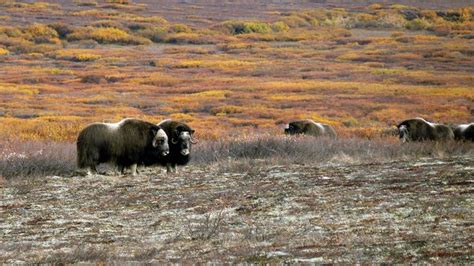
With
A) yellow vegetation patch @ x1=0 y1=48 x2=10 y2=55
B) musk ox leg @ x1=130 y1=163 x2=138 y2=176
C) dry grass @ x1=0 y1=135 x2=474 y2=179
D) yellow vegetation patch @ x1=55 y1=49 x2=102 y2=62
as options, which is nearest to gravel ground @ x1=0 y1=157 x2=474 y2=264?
dry grass @ x1=0 y1=135 x2=474 y2=179

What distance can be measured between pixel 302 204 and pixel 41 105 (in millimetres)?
40286

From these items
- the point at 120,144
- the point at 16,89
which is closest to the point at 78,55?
the point at 16,89

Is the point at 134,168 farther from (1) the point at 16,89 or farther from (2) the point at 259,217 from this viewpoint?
(1) the point at 16,89

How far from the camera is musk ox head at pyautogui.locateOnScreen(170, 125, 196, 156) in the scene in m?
16.6

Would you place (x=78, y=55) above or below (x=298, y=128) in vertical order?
Answer: below

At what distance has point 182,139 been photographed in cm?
1681

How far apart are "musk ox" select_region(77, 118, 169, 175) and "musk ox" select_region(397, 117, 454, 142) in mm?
8698

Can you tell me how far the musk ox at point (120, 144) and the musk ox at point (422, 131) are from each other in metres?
8.70

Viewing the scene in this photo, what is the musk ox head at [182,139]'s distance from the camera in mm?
16562

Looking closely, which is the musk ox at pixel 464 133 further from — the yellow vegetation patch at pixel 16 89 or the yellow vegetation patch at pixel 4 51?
the yellow vegetation patch at pixel 4 51

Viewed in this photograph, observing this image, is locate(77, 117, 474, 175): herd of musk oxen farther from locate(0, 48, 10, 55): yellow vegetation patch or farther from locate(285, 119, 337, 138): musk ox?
locate(0, 48, 10, 55): yellow vegetation patch

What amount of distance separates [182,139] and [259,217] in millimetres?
7916

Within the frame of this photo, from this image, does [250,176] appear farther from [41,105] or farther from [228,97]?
[228,97]

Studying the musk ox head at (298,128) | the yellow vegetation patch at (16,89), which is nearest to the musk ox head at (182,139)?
the musk ox head at (298,128)
